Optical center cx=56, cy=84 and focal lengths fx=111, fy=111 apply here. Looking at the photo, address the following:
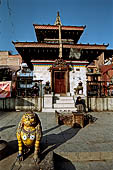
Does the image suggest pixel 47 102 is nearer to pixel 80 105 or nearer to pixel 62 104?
pixel 62 104

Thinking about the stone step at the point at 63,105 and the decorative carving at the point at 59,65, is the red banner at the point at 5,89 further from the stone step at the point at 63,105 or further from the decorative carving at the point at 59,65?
the decorative carving at the point at 59,65

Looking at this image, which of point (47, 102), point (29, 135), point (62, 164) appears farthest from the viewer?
point (47, 102)

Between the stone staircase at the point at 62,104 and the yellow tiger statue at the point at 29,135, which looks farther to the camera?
the stone staircase at the point at 62,104

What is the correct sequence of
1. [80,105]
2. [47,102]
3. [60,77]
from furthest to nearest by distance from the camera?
[60,77] < [47,102] < [80,105]

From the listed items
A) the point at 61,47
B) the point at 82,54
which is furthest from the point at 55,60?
the point at 82,54

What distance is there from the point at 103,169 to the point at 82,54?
11.7 metres

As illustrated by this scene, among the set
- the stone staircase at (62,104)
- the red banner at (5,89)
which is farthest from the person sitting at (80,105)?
the red banner at (5,89)

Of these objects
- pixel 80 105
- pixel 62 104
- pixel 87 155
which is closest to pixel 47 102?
pixel 62 104

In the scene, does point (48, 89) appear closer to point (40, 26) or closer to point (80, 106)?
point (80, 106)

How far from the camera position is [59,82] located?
12070 mm

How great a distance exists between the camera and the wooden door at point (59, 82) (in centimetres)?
1203

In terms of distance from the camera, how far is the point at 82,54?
12758 millimetres

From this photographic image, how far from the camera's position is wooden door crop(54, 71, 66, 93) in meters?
12.0

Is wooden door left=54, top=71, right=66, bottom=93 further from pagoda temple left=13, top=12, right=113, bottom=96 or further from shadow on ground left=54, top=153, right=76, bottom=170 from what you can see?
shadow on ground left=54, top=153, right=76, bottom=170
